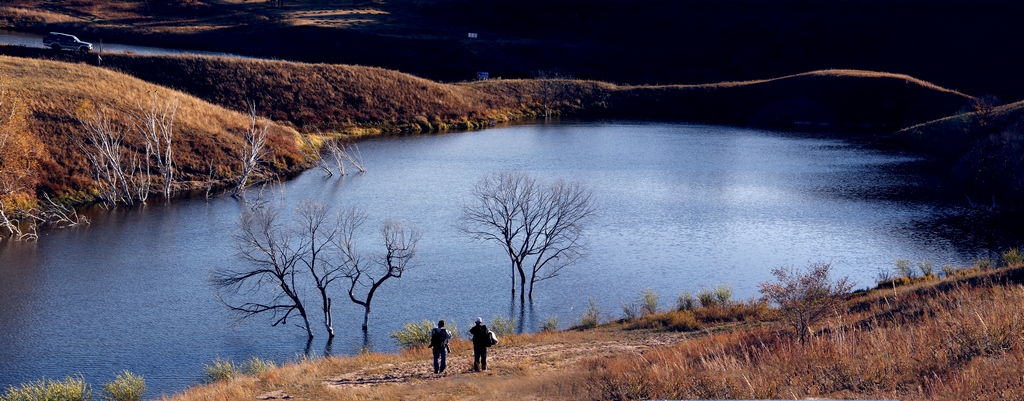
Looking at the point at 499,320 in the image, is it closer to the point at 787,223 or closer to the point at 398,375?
the point at 398,375

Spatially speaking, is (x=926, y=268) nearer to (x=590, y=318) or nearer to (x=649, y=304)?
(x=649, y=304)

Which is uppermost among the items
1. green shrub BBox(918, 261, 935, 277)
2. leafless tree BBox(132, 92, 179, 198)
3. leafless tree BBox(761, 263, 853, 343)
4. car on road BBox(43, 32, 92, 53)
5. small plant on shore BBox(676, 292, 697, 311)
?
car on road BBox(43, 32, 92, 53)

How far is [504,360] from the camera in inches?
939

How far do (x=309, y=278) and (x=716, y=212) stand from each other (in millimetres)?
22748

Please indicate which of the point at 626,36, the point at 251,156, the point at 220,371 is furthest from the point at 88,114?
the point at 626,36

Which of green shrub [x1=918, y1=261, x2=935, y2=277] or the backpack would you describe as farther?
green shrub [x1=918, y1=261, x2=935, y2=277]

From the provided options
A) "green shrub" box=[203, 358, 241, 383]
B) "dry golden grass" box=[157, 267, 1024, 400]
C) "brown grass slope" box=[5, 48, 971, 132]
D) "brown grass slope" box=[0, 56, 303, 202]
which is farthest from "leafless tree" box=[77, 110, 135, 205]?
"dry golden grass" box=[157, 267, 1024, 400]

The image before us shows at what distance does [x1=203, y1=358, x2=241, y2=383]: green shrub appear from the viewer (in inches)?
986

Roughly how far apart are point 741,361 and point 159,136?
5175 cm

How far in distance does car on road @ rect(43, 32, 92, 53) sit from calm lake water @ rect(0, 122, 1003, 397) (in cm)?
3661

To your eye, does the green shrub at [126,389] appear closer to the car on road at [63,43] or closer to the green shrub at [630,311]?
the green shrub at [630,311]

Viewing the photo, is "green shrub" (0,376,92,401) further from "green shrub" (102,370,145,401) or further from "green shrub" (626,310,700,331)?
"green shrub" (626,310,700,331)

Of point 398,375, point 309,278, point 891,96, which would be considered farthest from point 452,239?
point 891,96

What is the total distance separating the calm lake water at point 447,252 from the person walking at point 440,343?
752 cm
